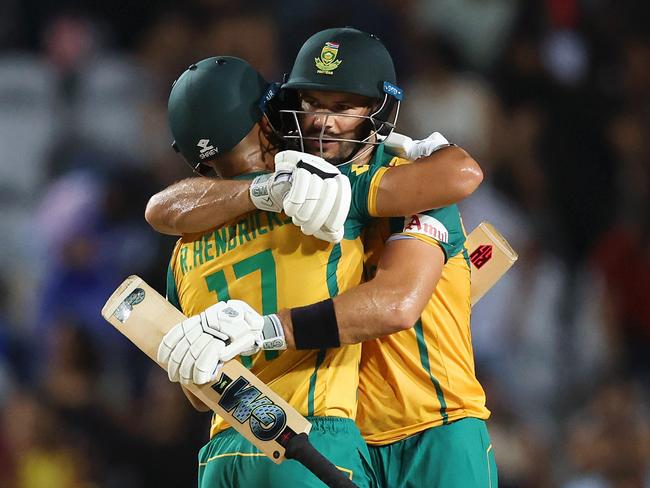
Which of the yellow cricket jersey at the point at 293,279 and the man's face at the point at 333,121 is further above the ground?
the man's face at the point at 333,121

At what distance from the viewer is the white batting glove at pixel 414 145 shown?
11.9 ft

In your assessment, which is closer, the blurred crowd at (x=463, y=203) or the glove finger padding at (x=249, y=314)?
the glove finger padding at (x=249, y=314)

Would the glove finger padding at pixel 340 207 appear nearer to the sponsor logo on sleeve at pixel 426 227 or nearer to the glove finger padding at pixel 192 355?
the sponsor logo on sleeve at pixel 426 227

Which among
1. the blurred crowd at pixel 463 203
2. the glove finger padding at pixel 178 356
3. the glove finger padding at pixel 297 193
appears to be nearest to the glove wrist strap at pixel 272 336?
the glove finger padding at pixel 178 356

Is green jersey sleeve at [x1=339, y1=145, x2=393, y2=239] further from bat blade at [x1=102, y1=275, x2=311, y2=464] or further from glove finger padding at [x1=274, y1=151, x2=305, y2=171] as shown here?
bat blade at [x1=102, y1=275, x2=311, y2=464]

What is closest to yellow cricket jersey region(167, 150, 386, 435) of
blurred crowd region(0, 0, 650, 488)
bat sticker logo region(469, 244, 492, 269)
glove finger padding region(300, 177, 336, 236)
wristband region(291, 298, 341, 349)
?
wristband region(291, 298, 341, 349)

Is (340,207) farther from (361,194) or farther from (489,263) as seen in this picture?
(489,263)

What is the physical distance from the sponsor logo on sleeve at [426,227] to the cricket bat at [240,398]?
2.06ft

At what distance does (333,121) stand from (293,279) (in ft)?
1.81

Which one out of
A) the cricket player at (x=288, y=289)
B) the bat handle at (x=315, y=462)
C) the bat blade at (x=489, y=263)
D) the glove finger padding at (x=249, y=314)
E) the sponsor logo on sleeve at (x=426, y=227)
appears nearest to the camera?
the bat handle at (x=315, y=462)

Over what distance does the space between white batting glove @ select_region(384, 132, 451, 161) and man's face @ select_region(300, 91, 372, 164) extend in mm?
136

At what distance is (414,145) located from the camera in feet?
12.1

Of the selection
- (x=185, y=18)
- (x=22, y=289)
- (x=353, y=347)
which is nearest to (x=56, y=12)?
(x=185, y=18)

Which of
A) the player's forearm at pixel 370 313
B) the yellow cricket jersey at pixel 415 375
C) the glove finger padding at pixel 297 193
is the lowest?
the yellow cricket jersey at pixel 415 375
